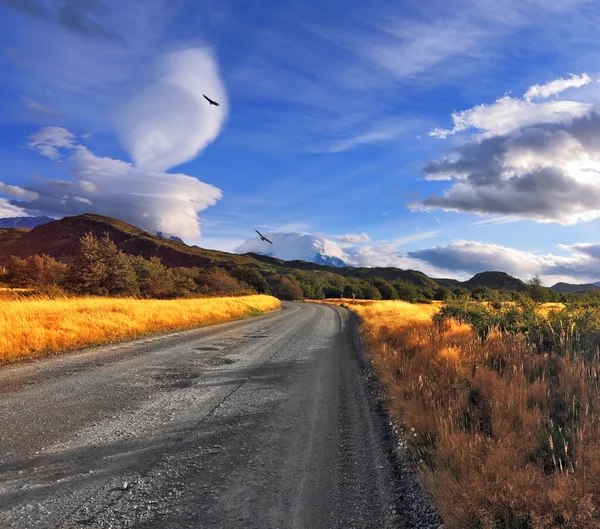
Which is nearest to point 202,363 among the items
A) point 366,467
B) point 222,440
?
point 222,440

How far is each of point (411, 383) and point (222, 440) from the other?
358 centimetres

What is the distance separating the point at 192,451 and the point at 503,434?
371 centimetres

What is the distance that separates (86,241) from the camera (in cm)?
3716

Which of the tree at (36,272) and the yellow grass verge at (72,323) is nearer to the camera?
the yellow grass verge at (72,323)

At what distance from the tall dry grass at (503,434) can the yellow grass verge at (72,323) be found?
369 inches

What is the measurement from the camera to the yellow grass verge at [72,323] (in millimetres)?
10102

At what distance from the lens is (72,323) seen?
41.2 ft

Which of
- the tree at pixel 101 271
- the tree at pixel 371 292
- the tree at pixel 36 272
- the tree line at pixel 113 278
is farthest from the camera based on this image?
the tree at pixel 371 292

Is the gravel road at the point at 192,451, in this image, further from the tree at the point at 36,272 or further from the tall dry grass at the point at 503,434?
the tree at the point at 36,272

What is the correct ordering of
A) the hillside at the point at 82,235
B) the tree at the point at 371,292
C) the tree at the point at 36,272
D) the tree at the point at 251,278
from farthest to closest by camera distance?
the hillside at the point at 82,235, the tree at the point at 371,292, the tree at the point at 251,278, the tree at the point at 36,272

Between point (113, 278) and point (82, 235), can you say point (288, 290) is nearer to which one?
point (113, 278)

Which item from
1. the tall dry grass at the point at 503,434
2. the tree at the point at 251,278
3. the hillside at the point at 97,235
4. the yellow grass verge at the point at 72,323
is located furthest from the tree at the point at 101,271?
the hillside at the point at 97,235

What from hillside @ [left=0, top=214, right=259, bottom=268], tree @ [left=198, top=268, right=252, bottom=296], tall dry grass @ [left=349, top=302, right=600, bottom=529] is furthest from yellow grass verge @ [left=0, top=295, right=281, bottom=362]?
hillside @ [left=0, top=214, right=259, bottom=268]

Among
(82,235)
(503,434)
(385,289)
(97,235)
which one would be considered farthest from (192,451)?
(82,235)
